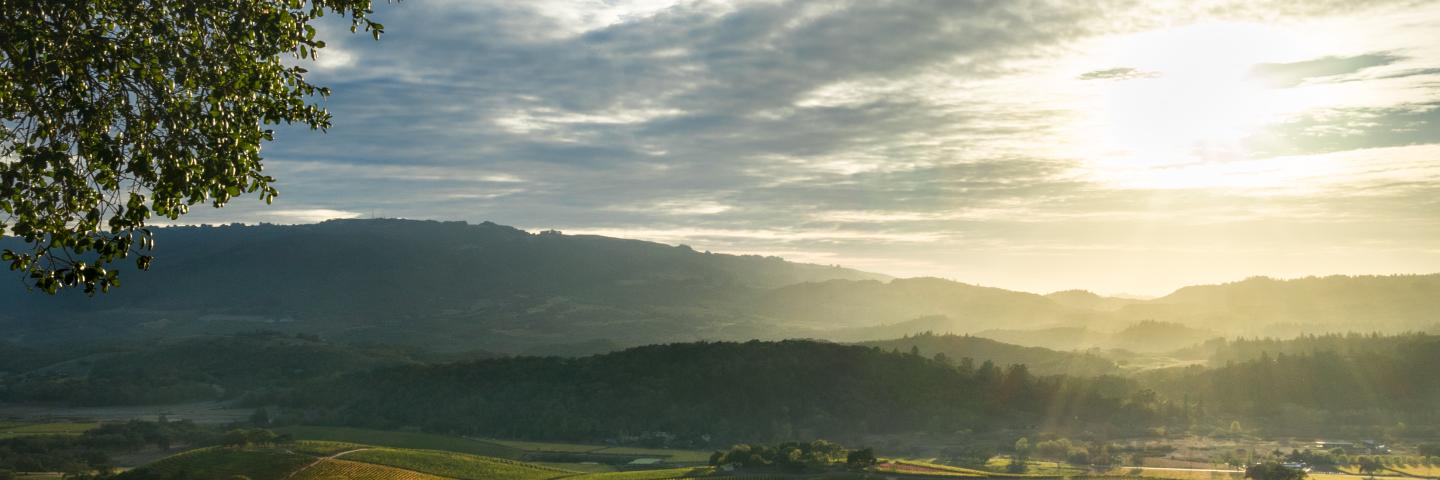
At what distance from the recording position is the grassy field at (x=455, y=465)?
91.6 metres

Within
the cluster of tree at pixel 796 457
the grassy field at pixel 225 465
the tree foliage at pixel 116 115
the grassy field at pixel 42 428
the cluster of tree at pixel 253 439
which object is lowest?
the grassy field at pixel 42 428

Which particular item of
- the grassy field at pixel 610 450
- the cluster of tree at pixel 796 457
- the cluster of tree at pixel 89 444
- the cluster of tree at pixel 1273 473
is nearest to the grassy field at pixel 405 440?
the grassy field at pixel 610 450

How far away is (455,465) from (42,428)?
9583 centimetres

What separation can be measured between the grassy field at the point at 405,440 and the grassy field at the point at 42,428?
31.1 metres

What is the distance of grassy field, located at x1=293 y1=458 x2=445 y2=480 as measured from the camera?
7988 cm

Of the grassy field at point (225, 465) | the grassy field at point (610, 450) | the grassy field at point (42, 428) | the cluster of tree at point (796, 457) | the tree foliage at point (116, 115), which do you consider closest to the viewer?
the tree foliage at point (116, 115)

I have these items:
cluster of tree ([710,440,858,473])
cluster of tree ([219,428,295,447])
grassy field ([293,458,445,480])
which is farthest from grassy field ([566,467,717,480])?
cluster of tree ([219,428,295,447])

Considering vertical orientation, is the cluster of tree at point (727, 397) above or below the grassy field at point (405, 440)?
above

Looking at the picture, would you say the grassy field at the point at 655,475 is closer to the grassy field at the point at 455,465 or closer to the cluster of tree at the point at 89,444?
the grassy field at the point at 455,465

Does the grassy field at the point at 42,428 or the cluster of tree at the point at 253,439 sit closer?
the cluster of tree at the point at 253,439

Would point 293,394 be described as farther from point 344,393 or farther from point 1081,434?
point 1081,434

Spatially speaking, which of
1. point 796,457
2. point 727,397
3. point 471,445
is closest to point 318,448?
point 471,445

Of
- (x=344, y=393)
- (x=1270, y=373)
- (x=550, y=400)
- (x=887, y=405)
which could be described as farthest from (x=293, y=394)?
(x=1270, y=373)

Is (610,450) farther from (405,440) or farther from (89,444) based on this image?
(89,444)
